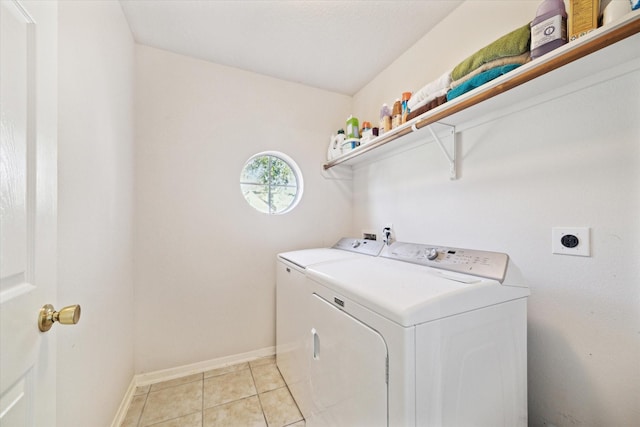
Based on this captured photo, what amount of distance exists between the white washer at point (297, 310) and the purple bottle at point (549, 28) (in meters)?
1.28

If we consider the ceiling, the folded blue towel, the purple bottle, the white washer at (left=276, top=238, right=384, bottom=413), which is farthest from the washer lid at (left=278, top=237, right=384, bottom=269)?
the ceiling

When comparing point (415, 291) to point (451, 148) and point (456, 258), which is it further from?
point (451, 148)

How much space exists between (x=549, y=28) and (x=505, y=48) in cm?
15

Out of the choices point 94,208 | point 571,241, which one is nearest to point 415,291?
point 571,241

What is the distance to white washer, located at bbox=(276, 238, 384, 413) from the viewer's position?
1.47 metres

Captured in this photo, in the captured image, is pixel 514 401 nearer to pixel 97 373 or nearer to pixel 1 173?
pixel 1 173

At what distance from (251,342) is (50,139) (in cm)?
202

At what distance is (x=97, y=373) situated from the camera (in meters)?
1.20

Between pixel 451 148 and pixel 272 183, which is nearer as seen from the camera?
pixel 451 148

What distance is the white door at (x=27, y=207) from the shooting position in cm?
49

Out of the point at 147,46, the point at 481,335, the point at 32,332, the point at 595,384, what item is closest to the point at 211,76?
the point at 147,46

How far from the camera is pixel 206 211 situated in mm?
2029

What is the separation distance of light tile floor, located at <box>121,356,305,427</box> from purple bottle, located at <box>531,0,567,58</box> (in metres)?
2.23

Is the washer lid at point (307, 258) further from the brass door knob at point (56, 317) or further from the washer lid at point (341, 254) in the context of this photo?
the brass door knob at point (56, 317)
